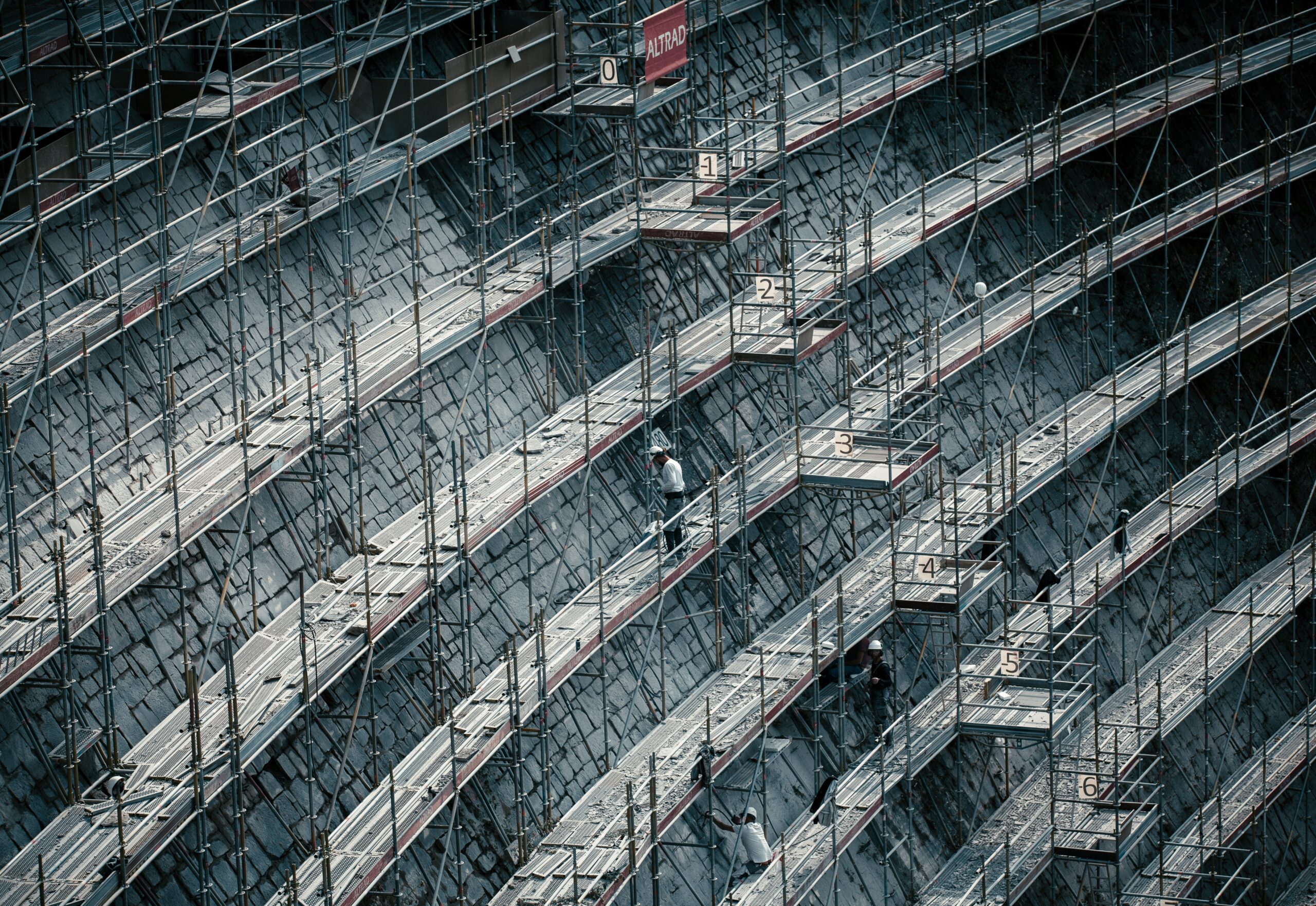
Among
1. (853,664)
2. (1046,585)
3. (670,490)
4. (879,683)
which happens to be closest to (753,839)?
(879,683)

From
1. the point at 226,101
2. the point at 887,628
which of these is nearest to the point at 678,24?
the point at 226,101

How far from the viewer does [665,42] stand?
36.1m

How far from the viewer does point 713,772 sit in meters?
34.7

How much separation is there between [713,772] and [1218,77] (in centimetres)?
1639

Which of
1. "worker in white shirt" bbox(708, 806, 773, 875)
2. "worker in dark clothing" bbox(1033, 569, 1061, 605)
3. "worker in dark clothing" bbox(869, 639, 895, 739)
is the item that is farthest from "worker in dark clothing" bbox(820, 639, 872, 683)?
"worker in dark clothing" bbox(1033, 569, 1061, 605)

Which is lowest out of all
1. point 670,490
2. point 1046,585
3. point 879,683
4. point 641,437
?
point 1046,585

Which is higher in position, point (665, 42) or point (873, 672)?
point (665, 42)

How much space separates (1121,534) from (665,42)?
10646mm

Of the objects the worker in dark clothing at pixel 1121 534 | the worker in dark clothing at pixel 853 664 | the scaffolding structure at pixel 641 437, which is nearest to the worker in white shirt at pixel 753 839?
the scaffolding structure at pixel 641 437

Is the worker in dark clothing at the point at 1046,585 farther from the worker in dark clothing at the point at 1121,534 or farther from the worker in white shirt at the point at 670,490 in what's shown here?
the worker in white shirt at the point at 670,490

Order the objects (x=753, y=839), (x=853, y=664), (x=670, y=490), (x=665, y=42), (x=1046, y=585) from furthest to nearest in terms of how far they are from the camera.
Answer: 1. (x=1046, y=585)
2. (x=853, y=664)
3. (x=665, y=42)
4. (x=670, y=490)
5. (x=753, y=839)

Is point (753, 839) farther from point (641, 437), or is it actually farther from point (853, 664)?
point (641, 437)

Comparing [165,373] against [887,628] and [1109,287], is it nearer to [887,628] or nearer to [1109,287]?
[887,628]

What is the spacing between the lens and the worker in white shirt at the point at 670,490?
35.1 meters
